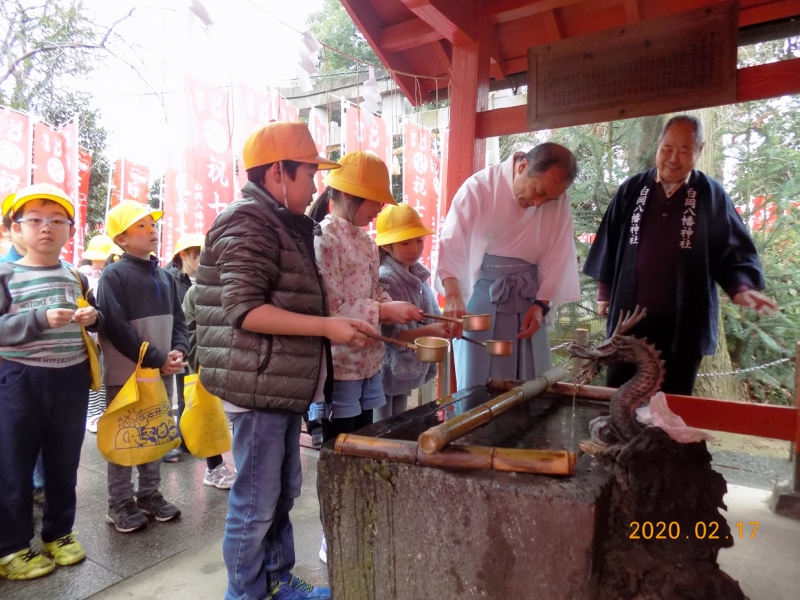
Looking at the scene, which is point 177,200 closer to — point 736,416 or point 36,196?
point 36,196

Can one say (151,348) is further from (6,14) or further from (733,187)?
(6,14)

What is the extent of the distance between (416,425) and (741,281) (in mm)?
2374

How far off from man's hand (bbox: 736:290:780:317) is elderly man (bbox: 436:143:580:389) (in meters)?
0.93

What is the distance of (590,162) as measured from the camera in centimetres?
620

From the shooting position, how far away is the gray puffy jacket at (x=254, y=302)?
185 centimetres

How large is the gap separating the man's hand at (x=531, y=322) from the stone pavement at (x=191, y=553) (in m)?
1.59

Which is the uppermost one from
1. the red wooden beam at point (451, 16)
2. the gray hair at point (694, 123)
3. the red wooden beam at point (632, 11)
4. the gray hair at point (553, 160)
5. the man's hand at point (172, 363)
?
the red wooden beam at point (632, 11)

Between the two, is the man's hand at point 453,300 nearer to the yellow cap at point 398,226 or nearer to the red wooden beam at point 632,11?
the yellow cap at point 398,226

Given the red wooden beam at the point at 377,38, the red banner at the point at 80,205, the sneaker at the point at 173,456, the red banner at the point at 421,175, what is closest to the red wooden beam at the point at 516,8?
the red wooden beam at the point at 377,38

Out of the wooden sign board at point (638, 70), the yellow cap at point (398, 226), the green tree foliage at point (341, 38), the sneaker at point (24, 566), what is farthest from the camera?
the green tree foliage at point (341, 38)

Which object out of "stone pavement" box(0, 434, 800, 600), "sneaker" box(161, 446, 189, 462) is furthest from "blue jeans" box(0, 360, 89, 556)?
"sneaker" box(161, 446, 189, 462)

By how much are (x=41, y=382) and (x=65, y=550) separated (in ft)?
2.94

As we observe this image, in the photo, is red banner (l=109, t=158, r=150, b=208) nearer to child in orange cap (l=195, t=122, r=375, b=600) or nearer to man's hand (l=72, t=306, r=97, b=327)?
man's hand (l=72, t=306, r=97, b=327)

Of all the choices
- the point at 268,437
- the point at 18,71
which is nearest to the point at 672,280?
the point at 268,437
